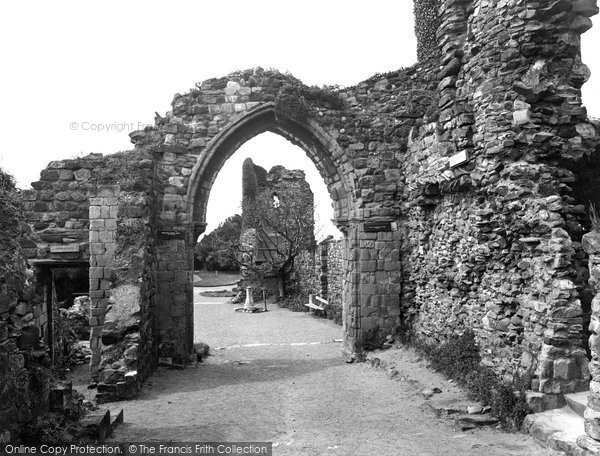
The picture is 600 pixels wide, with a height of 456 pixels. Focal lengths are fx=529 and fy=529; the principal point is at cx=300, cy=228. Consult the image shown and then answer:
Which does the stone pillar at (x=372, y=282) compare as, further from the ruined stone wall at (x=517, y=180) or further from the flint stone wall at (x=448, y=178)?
the ruined stone wall at (x=517, y=180)

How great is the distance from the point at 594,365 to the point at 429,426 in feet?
7.48

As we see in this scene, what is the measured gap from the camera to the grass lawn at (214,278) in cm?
3638

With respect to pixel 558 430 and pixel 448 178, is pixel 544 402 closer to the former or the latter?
pixel 558 430

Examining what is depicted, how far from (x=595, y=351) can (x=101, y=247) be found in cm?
801

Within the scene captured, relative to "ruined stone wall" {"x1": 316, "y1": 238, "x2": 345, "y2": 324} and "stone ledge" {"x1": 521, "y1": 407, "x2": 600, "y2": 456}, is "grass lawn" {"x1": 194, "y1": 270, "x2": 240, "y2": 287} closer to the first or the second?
"ruined stone wall" {"x1": 316, "y1": 238, "x2": 345, "y2": 324}

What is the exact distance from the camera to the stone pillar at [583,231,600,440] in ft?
13.5

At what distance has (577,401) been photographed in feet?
17.0

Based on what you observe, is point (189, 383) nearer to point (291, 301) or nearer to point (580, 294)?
point (580, 294)

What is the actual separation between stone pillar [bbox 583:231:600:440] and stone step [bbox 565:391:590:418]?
38.6 inches

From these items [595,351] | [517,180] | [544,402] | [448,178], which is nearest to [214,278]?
[448,178]

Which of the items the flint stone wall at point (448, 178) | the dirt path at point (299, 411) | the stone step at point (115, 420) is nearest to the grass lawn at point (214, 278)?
the dirt path at point (299, 411)

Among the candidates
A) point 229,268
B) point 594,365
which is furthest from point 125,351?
point 229,268

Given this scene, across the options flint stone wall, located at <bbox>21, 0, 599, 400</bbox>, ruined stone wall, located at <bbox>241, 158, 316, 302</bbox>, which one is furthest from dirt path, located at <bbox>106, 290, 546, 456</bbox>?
ruined stone wall, located at <bbox>241, 158, 316, 302</bbox>

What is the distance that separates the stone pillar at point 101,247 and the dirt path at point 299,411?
1641mm
